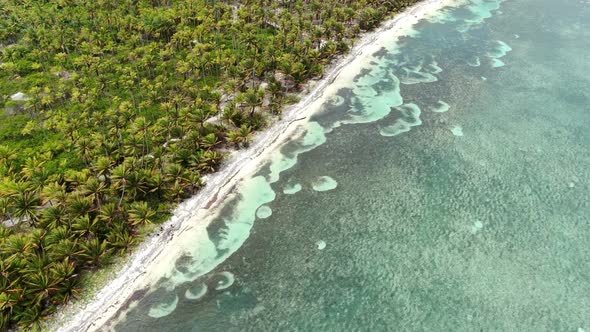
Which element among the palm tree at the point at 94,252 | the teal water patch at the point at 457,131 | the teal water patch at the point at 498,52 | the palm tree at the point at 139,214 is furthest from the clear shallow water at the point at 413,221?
the palm tree at the point at 94,252

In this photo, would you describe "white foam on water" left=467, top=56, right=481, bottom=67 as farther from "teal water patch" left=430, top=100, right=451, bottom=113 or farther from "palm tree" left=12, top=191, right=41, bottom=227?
"palm tree" left=12, top=191, right=41, bottom=227

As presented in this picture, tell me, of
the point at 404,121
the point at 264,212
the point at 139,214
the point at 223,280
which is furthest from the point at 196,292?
the point at 404,121

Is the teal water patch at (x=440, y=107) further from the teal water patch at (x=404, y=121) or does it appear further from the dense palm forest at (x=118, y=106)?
the dense palm forest at (x=118, y=106)

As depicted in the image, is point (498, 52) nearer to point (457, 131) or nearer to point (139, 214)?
point (457, 131)

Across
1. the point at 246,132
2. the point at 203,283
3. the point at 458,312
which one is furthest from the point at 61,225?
the point at 458,312

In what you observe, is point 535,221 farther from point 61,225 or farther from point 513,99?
point 61,225
